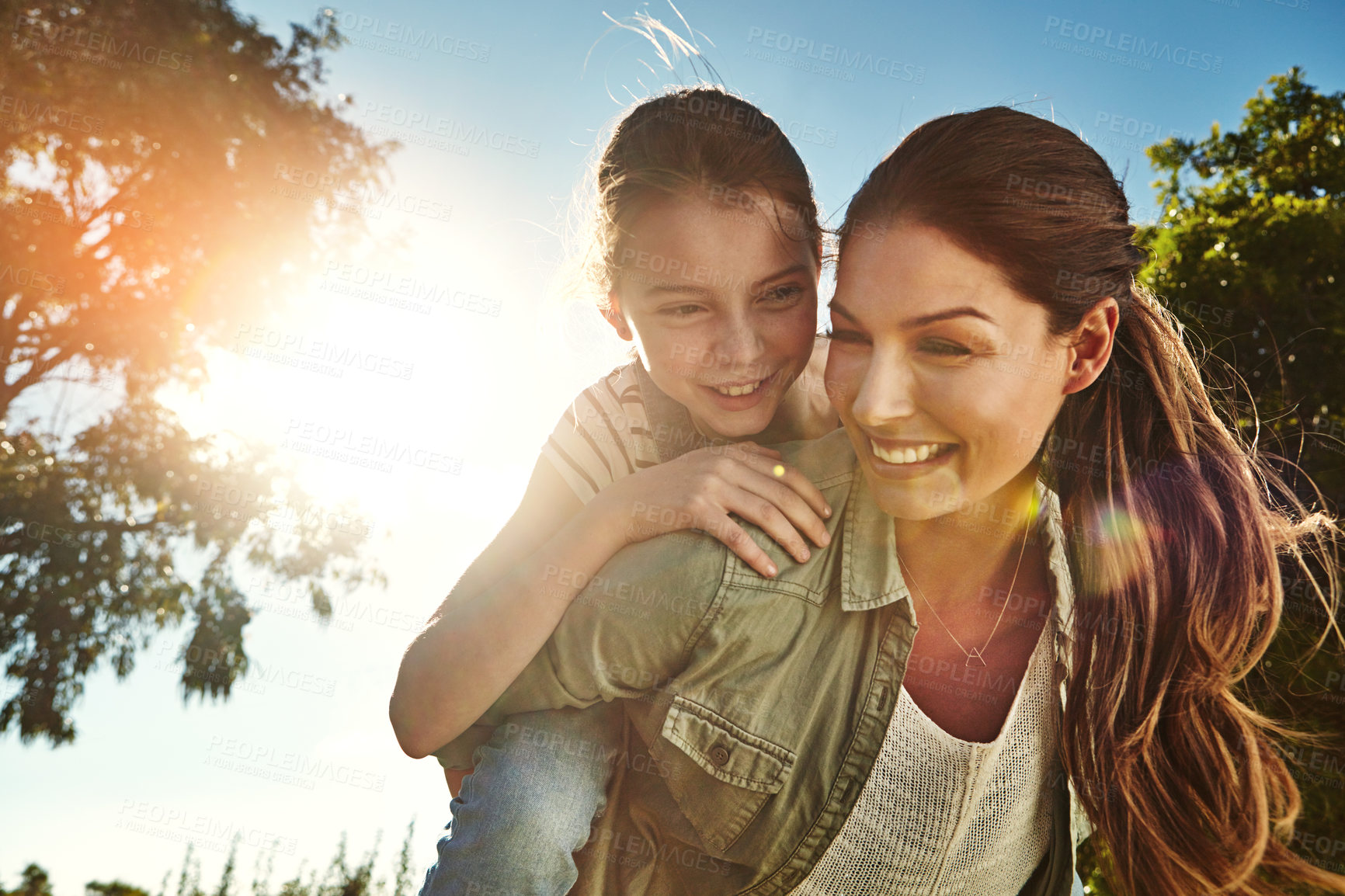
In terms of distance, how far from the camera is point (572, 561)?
82.2 inches

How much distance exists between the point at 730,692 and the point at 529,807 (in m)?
0.53

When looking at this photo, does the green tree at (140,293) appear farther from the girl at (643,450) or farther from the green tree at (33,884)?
the girl at (643,450)

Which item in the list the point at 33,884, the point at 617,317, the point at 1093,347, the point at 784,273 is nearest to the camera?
the point at 1093,347

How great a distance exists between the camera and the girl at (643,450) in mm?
1985

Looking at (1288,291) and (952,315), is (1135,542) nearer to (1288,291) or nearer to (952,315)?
(952,315)

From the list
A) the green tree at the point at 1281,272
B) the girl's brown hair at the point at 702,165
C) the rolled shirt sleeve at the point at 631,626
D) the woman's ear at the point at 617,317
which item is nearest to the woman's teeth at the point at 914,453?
the rolled shirt sleeve at the point at 631,626

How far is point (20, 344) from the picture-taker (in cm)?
892

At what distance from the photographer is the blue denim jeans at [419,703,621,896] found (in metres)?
1.93

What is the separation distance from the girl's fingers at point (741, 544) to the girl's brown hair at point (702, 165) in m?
1.08

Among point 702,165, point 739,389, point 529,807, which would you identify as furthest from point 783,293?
point 529,807

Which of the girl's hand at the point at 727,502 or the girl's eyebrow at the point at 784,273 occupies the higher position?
the girl's eyebrow at the point at 784,273

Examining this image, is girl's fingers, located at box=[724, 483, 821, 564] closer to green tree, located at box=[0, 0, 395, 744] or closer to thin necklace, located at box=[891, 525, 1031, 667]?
thin necklace, located at box=[891, 525, 1031, 667]

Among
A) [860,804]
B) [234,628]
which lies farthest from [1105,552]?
[234,628]

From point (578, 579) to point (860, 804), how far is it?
84 centimetres
